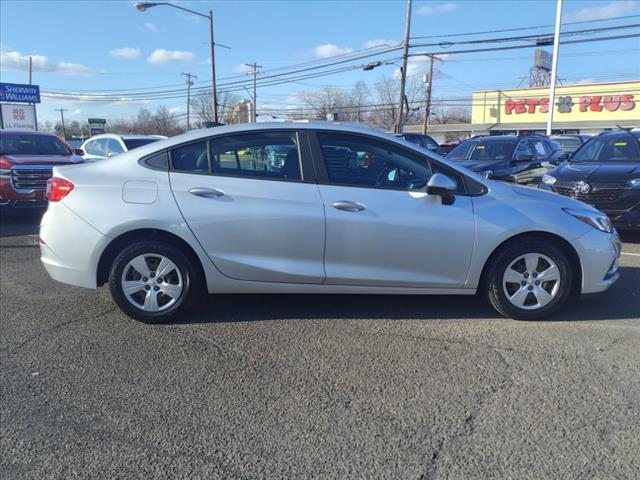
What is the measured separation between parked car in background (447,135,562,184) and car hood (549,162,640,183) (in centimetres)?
192

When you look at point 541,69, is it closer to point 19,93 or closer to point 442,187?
point 19,93

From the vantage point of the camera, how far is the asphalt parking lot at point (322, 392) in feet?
8.11

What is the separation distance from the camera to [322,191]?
13.4 feet

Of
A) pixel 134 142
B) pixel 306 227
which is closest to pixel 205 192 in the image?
pixel 306 227

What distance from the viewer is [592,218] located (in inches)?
170

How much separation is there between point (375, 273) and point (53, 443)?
99.8 inches

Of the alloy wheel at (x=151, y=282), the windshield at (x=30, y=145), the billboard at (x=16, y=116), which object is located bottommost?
the alloy wheel at (x=151, y=282)

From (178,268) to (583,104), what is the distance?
4982cm

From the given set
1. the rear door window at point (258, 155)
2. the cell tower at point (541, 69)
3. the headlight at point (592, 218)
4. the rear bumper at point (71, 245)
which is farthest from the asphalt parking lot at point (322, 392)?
the cell tower at point (541, 69)

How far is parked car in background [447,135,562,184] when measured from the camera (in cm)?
1032

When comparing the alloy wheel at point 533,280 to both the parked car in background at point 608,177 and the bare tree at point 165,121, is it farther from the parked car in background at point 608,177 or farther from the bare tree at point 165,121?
the bare tree at point 165,121

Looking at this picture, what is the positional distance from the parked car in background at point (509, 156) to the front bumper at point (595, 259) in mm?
5768

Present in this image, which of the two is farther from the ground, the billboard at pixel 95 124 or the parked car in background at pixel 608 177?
the billboard at pixel 95 124

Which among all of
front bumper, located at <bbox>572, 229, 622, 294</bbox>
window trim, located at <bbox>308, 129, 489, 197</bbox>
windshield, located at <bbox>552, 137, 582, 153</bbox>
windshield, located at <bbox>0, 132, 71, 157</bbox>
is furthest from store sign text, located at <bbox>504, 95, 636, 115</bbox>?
window trim, located at <bbox>308, 129, 489, 197</bbox>
